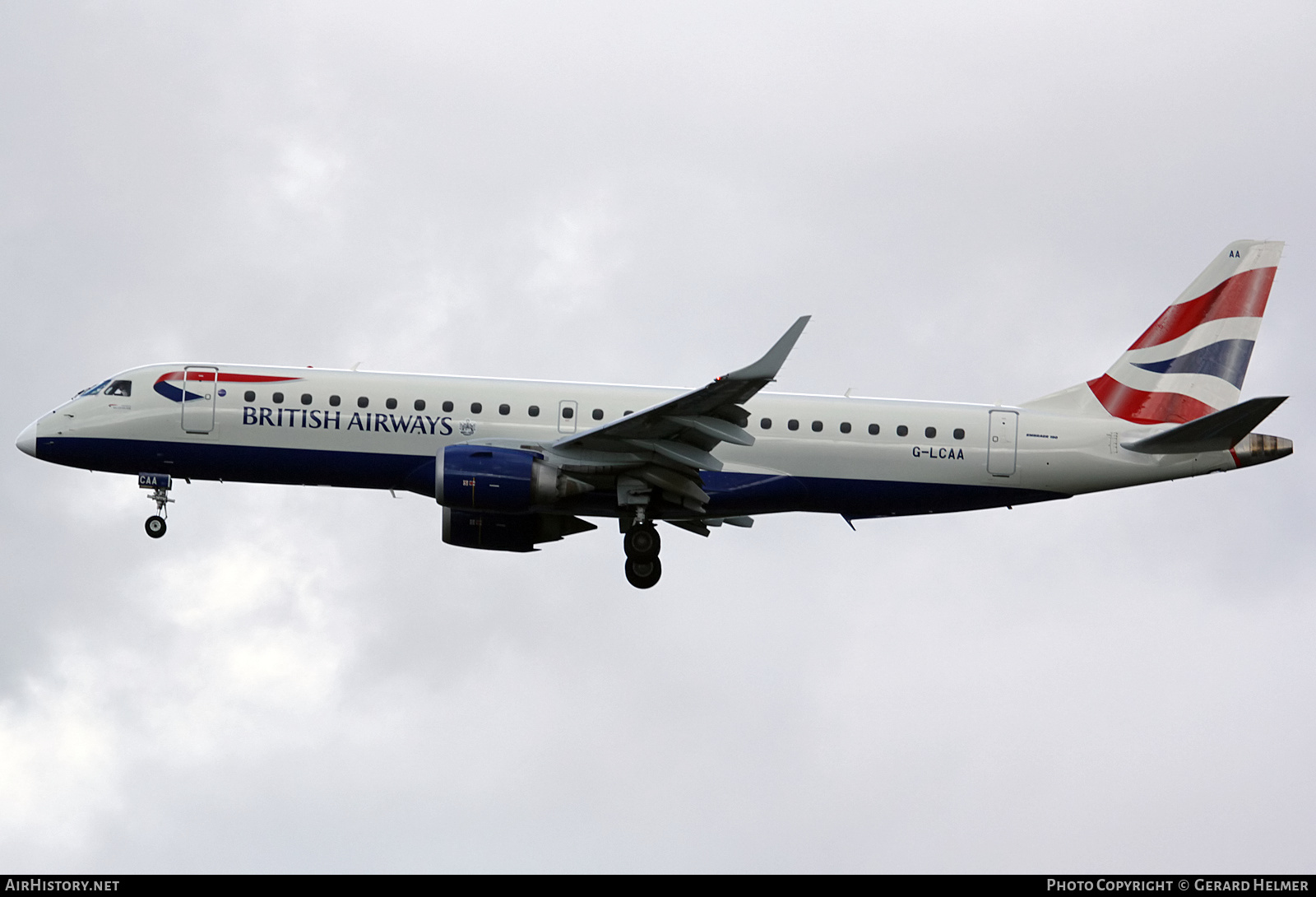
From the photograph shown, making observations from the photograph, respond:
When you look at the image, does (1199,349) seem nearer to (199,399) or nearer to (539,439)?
(539,439)

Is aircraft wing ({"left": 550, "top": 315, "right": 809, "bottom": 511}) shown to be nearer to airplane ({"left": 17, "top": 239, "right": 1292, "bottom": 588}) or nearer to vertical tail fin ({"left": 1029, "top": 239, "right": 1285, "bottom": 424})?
airplane ({"left": 17, "top": 239, "right": 1292, "bottom": 588})

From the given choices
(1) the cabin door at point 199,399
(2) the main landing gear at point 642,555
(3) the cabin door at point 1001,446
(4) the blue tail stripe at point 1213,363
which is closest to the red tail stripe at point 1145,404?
(4) the blue tail stripe at point 1213,363

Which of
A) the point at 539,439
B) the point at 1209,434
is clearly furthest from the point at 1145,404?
the point at 539,439

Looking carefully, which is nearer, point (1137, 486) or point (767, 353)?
point (767, 353)

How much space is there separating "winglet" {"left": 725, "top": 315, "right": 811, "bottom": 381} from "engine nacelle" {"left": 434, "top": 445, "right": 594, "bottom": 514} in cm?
522

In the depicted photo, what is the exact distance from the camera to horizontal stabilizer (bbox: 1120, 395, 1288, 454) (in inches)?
1264

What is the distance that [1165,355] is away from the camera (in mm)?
36500

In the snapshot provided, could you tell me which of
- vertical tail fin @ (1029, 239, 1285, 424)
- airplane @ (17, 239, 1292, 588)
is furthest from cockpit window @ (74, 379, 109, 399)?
vertical tail fin @ (1029, 239, 1285, 424)

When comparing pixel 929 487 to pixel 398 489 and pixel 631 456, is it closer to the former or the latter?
pixel 631 456

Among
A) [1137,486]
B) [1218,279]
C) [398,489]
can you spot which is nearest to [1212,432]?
[1137,486]

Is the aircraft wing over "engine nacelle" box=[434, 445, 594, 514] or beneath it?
over
